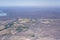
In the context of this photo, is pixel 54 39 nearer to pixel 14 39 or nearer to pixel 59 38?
pixel 59 38

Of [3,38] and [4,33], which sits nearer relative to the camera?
[3,38]

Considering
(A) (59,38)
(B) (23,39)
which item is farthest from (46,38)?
(B) (23,39)

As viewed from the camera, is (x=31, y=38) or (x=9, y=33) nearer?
(x=31, y=38)

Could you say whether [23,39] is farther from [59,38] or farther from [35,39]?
[59,38]

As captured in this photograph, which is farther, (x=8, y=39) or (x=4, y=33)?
(x=4, y=33)

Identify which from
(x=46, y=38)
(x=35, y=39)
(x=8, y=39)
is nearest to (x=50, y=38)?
(x=46, y=38)

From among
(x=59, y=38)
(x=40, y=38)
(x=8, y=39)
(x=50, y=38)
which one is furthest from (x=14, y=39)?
(x=59, y=38)

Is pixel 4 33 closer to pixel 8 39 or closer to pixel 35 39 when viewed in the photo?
pixel 8 39
